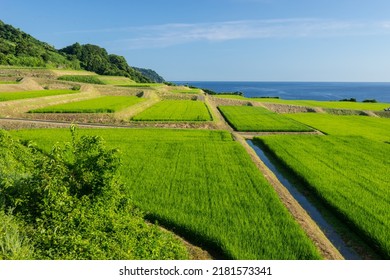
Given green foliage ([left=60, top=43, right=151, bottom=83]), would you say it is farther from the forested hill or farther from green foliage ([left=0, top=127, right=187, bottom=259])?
green foliage ([left=0, top=127, right=187, bottom=259])

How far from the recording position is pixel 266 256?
822cm

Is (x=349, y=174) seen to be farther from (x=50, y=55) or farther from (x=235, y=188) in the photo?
(x=50, y=55)

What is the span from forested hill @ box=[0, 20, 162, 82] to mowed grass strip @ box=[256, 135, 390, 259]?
212 ft

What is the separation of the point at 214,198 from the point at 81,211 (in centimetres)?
554

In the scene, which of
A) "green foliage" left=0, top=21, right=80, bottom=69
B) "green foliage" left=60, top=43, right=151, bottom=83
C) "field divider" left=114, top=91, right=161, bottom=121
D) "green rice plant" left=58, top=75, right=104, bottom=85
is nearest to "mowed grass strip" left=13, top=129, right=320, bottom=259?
"field divider" left=114, top=91, right=161, bottom=121

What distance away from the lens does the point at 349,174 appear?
15.8m

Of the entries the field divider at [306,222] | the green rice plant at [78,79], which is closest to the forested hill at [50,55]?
the green rice plant at [78,79]

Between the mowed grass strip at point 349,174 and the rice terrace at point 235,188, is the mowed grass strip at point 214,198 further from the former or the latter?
the mowed grass strip at point 349,174

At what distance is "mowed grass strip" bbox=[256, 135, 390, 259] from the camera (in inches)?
420

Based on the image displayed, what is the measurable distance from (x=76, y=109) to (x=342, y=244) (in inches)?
1127

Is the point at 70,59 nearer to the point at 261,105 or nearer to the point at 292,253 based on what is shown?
the point at 261,105

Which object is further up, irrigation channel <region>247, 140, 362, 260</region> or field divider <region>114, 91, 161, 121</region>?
field divider <region>114, 91, 161, 121</region>
